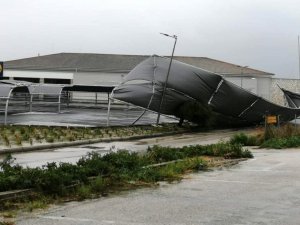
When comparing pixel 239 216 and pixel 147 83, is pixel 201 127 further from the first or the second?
pixel 239 216

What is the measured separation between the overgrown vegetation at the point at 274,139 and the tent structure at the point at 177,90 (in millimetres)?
7006

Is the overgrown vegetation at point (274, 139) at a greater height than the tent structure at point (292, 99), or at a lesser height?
lesser

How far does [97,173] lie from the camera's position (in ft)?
35.5

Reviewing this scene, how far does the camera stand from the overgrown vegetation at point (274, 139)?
2182 centimetres

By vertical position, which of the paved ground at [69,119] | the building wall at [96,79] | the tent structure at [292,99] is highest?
the building wall at [96,79]

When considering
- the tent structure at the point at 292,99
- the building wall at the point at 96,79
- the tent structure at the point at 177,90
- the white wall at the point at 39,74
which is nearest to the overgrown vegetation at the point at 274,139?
the tent structure at the point at 177,90

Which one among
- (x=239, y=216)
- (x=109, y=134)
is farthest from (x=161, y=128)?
(x=239, y=216)

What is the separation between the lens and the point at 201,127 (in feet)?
107

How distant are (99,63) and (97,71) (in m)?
2.93

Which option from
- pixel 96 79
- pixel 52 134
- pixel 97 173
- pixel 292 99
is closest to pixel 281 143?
pixel 52 134

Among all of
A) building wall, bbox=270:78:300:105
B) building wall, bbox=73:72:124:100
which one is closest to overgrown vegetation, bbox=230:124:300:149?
building wall, bbox=270:78:300:105

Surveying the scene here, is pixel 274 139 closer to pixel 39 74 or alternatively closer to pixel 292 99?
pixel 292 99

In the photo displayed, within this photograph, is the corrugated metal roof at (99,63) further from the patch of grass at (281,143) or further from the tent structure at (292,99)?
the patch of grass at (281,143)

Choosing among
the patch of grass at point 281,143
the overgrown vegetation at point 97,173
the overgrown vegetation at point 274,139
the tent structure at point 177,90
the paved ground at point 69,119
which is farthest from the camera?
the paved ground at point 69,119
